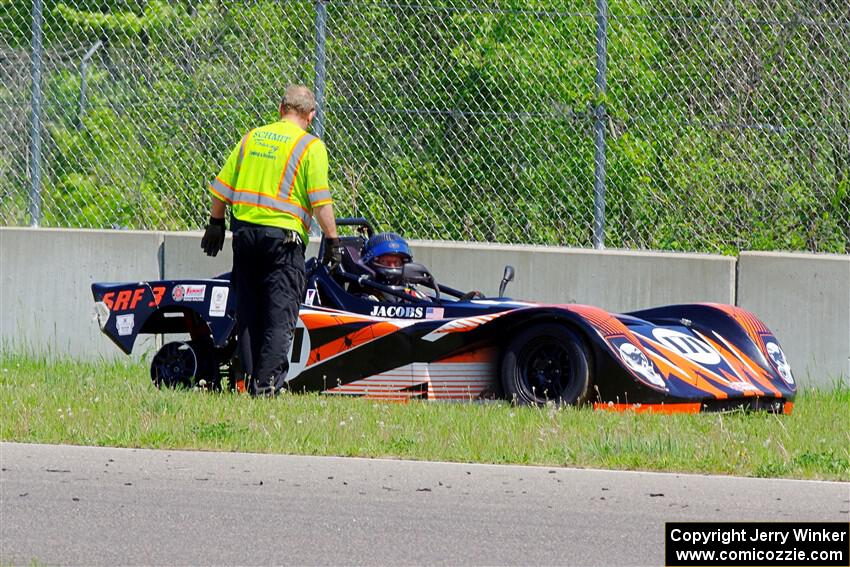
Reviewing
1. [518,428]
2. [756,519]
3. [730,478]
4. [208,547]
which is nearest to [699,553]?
[756,519]

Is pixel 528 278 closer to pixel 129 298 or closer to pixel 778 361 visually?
pixel 778 361

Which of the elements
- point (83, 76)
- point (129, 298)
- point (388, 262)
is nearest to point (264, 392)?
point (388, 262)

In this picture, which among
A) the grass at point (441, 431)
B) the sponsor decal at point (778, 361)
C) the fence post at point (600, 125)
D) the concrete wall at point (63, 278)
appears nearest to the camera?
the grass at point (441, 431)

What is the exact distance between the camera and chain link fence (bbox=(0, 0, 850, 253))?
1110cm

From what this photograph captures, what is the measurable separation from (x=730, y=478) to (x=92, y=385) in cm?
489

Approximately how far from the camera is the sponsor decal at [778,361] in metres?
9.05

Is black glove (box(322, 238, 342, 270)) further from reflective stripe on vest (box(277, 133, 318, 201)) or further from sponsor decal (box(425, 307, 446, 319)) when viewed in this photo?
sponsor decal (box(425, 307, 446, 319))

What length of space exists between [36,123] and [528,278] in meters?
4.56

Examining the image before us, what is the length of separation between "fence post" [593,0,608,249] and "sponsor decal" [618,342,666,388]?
2788 mm

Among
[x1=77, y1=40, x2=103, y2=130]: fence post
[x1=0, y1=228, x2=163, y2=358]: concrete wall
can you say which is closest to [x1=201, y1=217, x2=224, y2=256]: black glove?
[x1=0, y1=228, x2=163, y2=358]: concrete wall

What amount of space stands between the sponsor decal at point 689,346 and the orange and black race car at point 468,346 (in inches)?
0.4

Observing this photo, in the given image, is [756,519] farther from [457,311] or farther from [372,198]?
[372,198]
